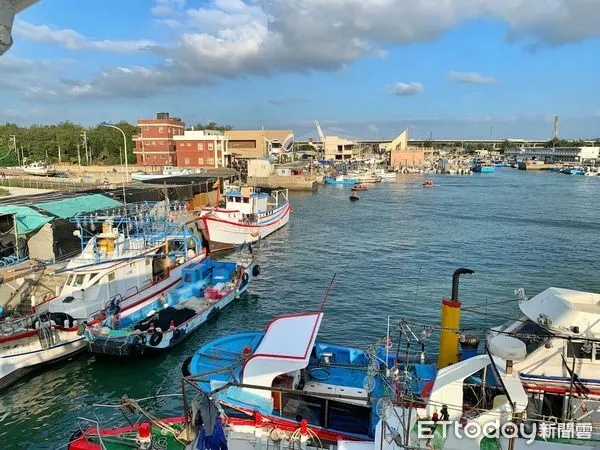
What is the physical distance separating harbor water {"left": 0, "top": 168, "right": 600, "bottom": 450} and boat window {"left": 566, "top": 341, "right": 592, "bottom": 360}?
93.6 inches

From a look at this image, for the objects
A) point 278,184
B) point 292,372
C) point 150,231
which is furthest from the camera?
point 278,184

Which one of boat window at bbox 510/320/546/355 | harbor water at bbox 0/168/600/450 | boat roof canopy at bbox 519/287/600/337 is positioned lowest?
harbor water at bbox 0/168/600/450

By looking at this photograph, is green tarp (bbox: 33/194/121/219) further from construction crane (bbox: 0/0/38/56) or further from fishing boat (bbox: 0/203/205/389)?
construction crane (bbox: 0/0/38/56)

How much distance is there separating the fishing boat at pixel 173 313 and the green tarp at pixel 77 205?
11.5 metres

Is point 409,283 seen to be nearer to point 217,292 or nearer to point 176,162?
point 217,292

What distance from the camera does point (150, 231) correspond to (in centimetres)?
2923

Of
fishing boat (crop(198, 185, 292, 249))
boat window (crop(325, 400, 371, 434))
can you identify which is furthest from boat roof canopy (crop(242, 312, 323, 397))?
fishing boat (crop(198, 185, 292, 249))

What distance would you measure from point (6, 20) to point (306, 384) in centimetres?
1191

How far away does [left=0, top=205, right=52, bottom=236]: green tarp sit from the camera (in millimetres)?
29453

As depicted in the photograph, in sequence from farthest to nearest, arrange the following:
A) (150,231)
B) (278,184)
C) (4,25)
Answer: (278,184)
(150,231)
(4,25)

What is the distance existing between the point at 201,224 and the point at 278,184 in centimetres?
5457

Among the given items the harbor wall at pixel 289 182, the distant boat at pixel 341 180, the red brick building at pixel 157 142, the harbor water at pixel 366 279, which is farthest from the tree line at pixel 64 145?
the harbor water at pixel 366 279

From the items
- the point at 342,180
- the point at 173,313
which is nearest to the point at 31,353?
the point at 173,313

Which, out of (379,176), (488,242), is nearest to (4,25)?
(488,242)
